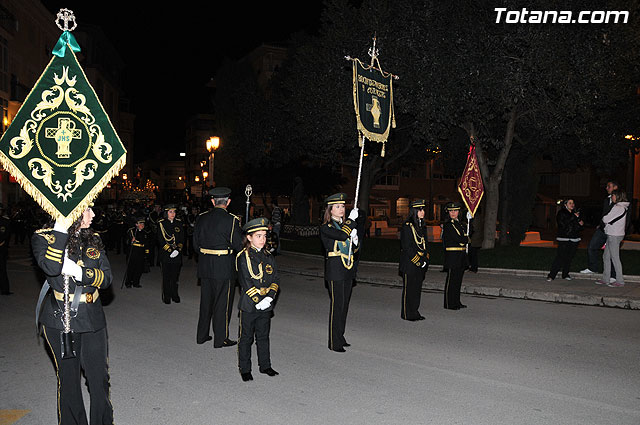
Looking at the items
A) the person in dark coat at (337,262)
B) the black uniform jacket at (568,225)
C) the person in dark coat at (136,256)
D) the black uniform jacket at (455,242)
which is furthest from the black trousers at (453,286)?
the person in dark coat at (136,256)

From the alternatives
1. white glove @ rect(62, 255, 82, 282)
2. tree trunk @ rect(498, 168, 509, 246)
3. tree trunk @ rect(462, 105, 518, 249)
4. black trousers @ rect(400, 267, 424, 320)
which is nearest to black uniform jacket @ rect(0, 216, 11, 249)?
black trousers @ rect(400, 267, 424, 320)

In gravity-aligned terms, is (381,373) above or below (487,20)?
below

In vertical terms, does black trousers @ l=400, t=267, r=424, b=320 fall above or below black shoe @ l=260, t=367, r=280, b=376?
above

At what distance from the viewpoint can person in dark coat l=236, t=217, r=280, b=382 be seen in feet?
19.5

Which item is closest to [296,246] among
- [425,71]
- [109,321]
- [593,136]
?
[425,71]

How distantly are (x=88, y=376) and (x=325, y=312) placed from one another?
5944mm

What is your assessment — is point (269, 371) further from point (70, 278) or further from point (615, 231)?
point (615, 231)

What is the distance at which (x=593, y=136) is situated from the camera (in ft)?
65.4

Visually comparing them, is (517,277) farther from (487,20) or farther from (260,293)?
(260,293)

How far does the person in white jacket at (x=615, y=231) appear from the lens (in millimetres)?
11719

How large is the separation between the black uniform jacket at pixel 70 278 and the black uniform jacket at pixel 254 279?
5.89 ft

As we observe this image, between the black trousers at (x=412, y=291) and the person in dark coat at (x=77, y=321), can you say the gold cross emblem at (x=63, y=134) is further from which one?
the black trousers at (x=412, y=291)

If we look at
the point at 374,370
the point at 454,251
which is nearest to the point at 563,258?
the point at 454,251

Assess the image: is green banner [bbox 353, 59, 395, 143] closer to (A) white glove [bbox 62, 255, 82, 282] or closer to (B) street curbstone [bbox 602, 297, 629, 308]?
(B) street curbstone [bbox 602, 297, 629, 308]
